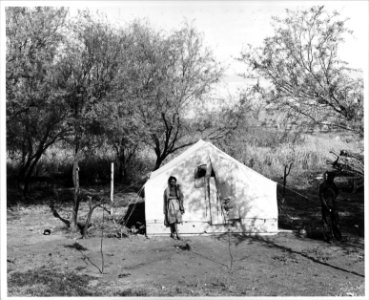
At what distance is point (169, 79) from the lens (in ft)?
61.7

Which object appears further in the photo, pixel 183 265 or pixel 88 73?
pixel 88 73

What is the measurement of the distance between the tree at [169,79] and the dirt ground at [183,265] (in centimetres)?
638

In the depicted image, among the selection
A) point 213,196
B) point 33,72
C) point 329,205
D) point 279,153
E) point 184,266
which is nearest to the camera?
point 184,266

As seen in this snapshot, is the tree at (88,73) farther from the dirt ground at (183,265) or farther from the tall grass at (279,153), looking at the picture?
the tall grass at (279,153)

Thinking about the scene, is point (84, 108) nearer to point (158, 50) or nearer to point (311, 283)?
point (158, 50)

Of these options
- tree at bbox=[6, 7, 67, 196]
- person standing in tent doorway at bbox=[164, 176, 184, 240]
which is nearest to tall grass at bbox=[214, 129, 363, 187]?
tree at bbox=[6, 7, 67, 196]

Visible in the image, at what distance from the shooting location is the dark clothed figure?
1148cm

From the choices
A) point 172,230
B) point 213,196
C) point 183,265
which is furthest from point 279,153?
point 183,265

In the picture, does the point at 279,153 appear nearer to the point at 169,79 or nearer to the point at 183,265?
the point at 169,79

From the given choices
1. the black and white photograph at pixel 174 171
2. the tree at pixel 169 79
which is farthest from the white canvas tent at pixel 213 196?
the tree at pixel 169 79

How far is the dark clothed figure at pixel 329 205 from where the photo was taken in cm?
1148

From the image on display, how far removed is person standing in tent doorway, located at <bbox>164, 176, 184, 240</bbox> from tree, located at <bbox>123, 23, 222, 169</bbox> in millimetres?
5734

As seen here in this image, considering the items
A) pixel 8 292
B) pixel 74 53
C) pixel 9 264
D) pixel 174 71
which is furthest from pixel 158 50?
pixel 8 292

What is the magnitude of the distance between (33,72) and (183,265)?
7.20m
